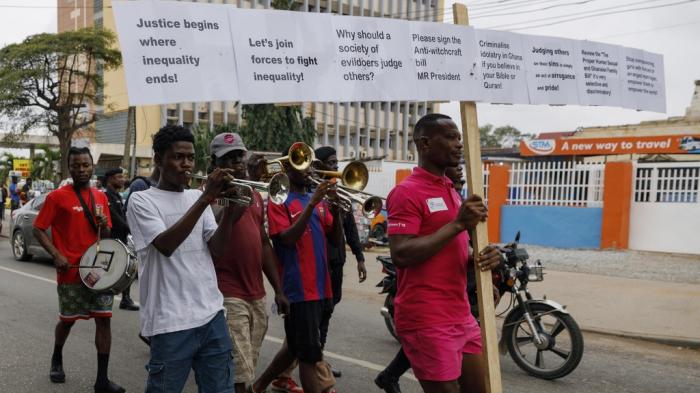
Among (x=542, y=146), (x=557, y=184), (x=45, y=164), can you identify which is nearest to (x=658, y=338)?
(x=557, y=184)

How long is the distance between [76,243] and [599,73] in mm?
4144

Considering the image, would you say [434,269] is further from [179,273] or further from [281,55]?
[281,55]

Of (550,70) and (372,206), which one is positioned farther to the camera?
(372,206)

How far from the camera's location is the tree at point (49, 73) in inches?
943

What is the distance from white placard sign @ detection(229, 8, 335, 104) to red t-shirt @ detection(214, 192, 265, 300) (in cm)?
101

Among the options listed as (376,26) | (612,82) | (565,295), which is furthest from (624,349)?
(376,26)

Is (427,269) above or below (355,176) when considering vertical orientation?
below

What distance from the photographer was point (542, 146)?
78.6 ft

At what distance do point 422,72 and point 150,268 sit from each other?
184 cm

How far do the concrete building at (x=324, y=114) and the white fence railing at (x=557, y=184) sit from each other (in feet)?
58.0

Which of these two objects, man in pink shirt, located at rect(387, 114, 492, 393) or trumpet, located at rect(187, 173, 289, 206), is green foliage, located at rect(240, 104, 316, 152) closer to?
trumpet, located at rect(187, 173, 289, 206)

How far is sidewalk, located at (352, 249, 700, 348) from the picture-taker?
23.4 feet

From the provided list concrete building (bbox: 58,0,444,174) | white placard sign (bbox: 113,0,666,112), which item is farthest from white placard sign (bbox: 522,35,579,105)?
concrete building (bbox: 58,0,444,174)

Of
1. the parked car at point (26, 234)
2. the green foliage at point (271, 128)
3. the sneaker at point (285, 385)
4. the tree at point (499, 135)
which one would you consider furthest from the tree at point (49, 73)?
the tree at point (499, 135)
